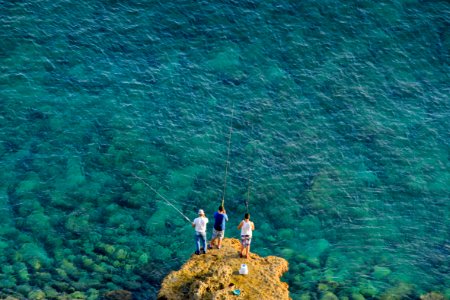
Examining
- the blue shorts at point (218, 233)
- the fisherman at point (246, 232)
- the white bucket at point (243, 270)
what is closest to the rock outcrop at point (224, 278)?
the white bucket at point (243, 270)

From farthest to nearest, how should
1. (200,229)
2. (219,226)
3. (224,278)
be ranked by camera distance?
(219,226)
(200,229)
(224,278)

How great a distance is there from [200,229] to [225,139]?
11658mm

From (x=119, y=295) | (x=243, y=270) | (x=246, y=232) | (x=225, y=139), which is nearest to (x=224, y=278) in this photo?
(x=243, y=270)

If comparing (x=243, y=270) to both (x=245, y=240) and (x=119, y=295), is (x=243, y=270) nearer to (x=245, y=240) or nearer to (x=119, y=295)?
(x=245, y=240)

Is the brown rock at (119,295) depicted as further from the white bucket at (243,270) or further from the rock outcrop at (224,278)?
the white bucket at (243,270)

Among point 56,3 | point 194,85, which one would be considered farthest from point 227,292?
point 56,3

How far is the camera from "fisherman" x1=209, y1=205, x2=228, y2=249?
34.6 metres

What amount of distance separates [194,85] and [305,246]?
15183 millimetres

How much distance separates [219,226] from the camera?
→ 34.9m

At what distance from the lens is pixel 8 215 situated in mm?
38625

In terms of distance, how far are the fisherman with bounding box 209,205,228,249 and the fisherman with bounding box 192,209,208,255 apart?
1.95 ft

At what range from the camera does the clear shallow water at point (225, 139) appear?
37.6 m

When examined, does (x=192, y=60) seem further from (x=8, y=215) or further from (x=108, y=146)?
(x=8, y=215)

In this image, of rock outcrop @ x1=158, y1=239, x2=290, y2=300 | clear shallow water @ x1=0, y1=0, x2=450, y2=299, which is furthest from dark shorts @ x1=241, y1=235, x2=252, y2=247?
clear shallow water @ x1=0, y1=0, x2=450, y2=299
